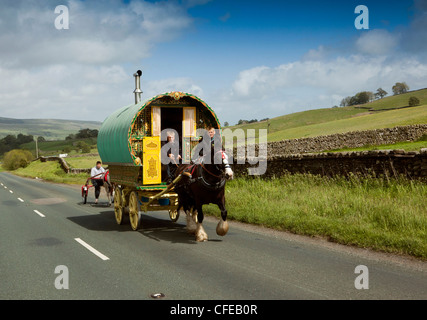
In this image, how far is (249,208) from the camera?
1245 cm

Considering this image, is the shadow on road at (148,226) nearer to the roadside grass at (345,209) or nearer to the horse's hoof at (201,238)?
the horse's hoof at (201,238)

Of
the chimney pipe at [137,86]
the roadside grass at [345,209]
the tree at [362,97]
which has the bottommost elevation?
Result: the roadside grass at [345,209]

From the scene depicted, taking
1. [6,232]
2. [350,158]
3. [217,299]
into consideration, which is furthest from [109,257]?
[350,158]

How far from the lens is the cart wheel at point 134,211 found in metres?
10.5

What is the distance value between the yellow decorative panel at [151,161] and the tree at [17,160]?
9690 cm

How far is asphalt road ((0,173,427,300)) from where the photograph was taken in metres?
5.39

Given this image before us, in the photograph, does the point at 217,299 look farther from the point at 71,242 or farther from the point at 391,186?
the point at 391,186

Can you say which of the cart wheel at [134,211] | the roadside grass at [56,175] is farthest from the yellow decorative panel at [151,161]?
the roadside grass at [56,175]

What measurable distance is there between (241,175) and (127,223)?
841cm

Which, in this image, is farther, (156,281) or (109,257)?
(109,257)

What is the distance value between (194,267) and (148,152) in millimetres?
4009
